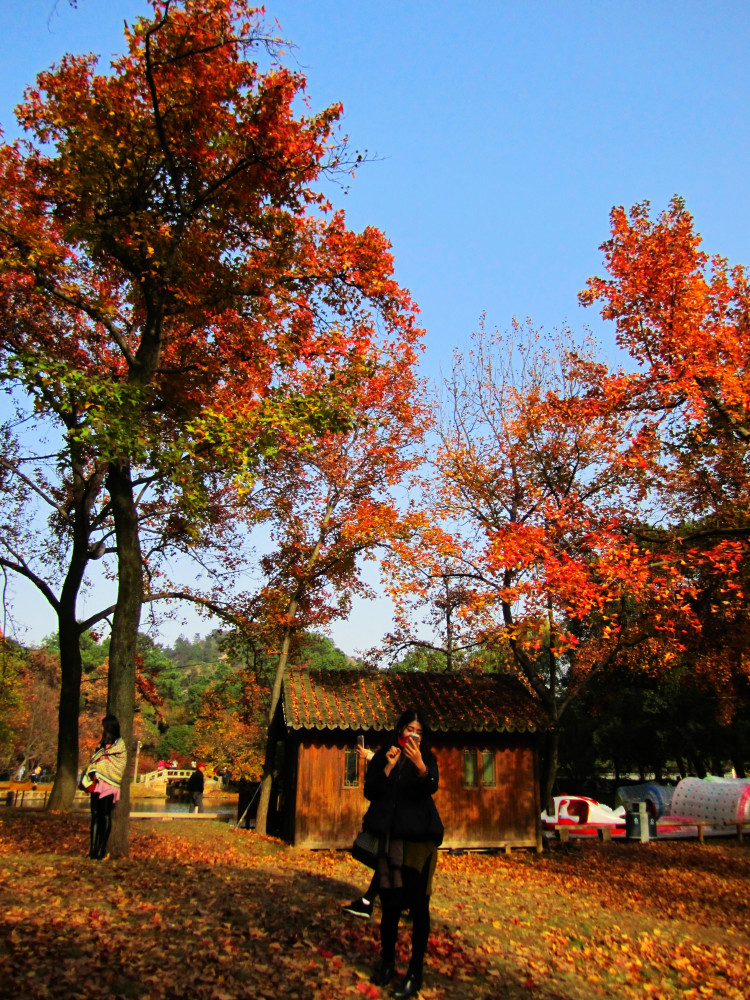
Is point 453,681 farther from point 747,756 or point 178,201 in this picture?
point 747,756

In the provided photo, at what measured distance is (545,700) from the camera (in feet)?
64.6

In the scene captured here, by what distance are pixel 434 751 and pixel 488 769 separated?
1586mm

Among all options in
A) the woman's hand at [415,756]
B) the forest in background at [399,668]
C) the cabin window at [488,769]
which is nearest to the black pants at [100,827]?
the woman's hand at [415,756]

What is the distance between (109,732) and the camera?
9.48 m

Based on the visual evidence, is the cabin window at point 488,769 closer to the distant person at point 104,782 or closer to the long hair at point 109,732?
the distant person at point 104,782

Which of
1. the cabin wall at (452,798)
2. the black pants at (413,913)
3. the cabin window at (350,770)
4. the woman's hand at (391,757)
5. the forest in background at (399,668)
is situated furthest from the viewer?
the forest in background at (399,668)

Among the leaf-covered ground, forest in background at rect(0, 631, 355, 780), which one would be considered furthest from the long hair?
forest in background at rect(0, 631, 355, 780)

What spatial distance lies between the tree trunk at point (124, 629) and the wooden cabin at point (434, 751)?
8133mm

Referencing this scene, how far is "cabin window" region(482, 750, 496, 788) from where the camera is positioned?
19.5 metres

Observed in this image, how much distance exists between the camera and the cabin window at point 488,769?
19.5 metres

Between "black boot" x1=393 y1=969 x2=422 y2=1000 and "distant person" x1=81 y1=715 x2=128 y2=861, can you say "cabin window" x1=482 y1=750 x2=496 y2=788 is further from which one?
"black boot" x1=393 y1=969 x2=422 y2=1000

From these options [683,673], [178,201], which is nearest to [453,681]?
[683,673]

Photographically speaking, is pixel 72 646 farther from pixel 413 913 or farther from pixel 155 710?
pixel 155 710

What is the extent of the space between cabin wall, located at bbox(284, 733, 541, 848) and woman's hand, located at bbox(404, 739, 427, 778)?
13360mm
